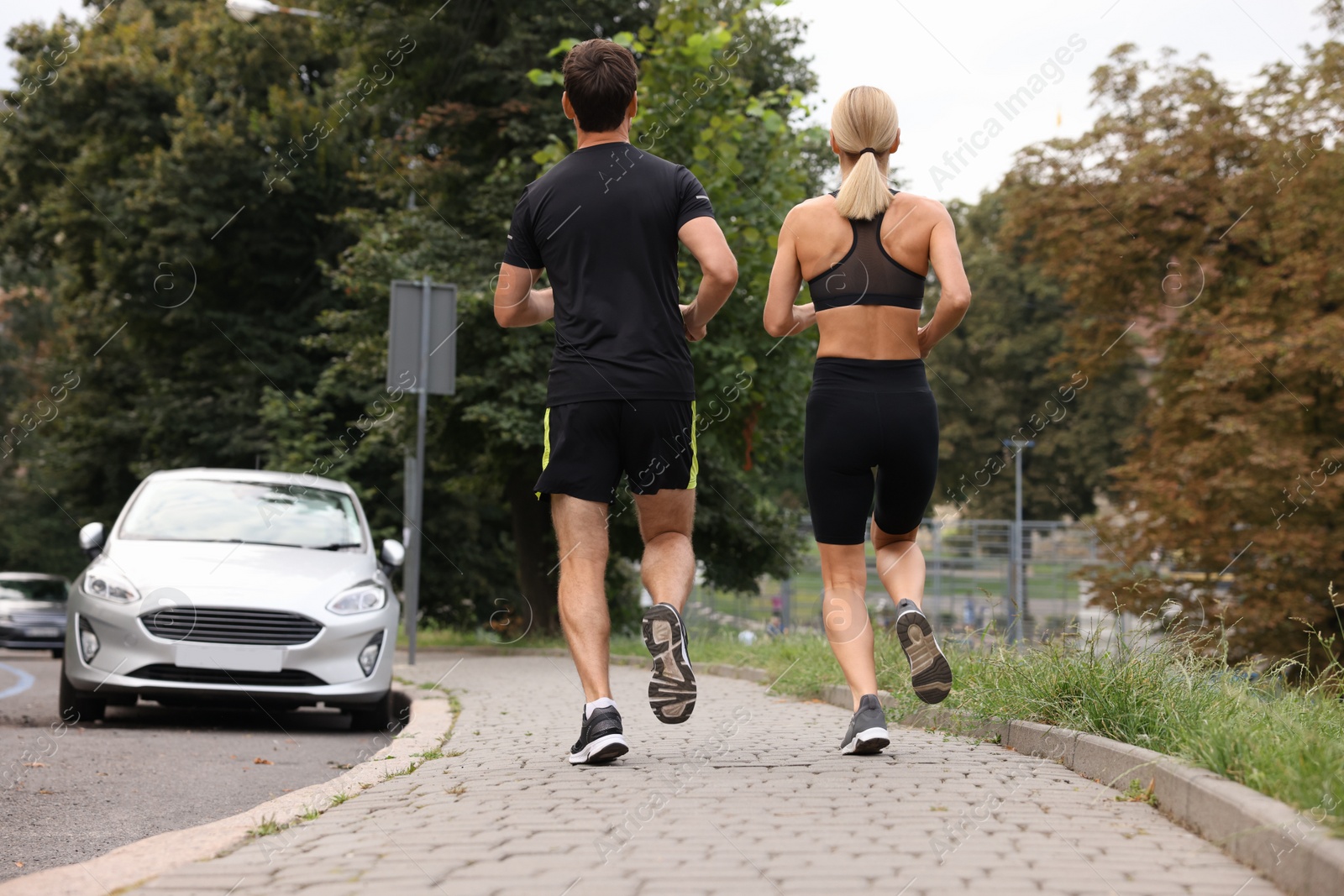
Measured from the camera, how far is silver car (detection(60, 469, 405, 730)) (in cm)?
788

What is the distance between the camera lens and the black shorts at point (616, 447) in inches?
181

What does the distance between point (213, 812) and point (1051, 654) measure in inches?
129

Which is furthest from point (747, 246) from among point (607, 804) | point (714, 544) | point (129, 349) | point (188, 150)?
point (129, 349)

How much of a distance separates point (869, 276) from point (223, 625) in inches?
187

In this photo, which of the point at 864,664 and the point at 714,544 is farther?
the point at 714,544

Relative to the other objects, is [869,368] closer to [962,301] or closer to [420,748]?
[962,301]

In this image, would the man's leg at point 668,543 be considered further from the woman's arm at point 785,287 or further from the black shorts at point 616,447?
the woman's arm at point 785,287

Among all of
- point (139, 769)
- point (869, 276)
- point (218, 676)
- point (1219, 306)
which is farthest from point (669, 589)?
point (1219, 306)

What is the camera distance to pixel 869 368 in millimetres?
4793

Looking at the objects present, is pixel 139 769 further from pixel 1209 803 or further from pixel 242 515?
pixel 1209 803

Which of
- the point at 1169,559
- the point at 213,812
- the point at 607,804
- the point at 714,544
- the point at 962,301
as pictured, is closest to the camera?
the point at 607,804

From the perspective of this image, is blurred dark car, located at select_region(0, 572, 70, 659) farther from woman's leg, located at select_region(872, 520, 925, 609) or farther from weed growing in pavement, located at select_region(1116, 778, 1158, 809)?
weed growing in pavement, located at select_region(1116, 778, 1158, 809)

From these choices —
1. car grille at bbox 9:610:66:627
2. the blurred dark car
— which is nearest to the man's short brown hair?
the blurred dark car

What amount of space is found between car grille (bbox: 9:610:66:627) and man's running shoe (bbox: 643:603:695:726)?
21358 mm
